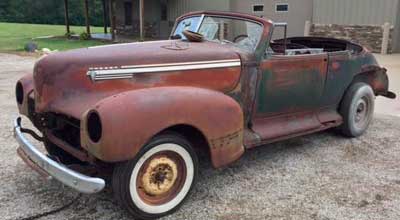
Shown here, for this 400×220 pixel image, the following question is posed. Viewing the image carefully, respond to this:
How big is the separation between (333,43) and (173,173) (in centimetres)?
365

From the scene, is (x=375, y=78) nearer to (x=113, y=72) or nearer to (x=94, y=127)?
(x=113, y=72)

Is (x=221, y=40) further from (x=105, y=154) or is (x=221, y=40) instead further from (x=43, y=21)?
(x=43, y=21)

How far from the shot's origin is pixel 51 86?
3.54m

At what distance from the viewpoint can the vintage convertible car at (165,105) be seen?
3049 mm

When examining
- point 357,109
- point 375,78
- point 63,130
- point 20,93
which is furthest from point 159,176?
point 375,78

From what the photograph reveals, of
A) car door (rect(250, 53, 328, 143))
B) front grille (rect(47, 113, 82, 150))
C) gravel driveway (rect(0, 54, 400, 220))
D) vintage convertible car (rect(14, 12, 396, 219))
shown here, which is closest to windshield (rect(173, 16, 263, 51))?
vintage convertible car (rect(14, 12, 396, 219))

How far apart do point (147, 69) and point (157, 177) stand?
3.02ft

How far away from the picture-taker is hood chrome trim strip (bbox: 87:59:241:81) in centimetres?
342

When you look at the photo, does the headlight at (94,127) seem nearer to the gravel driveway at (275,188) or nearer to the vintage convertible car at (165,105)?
the vintage convertible car at (165,105)

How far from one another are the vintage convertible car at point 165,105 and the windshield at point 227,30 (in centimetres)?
1

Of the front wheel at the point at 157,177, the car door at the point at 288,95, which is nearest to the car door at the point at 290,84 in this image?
the car door at the point at 288,95

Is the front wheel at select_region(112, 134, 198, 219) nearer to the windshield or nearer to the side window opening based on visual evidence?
the windshield

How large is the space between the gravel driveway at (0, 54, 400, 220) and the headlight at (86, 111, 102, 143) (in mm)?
736

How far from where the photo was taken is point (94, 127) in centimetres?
304
